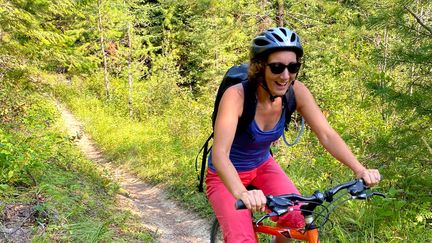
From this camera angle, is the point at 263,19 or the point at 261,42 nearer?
the point at 261,42

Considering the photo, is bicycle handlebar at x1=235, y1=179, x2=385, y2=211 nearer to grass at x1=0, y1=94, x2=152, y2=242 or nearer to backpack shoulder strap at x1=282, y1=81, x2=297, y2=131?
backpack shoulder strap at x1=282, y1=81, x2=297, y2=131

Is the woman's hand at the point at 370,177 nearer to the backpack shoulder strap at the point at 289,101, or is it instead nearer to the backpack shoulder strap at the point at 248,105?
the backpack shoulder strap at the point at 289,101

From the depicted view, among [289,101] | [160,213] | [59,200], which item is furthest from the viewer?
[160,213]

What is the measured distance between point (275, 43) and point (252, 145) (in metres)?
0.91

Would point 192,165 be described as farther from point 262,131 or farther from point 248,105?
point 248,105

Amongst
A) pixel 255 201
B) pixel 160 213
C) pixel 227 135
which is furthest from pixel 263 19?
pixel 255 201

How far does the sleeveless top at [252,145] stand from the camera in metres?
3.24

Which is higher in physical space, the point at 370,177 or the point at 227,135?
the point at 227,135

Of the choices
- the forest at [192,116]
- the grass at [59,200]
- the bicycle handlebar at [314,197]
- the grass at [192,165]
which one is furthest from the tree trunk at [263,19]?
the bicycle handlebar at [314,197]

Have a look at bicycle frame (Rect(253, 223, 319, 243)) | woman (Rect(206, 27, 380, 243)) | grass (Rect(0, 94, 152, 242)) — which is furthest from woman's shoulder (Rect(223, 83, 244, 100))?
grass (Rect(0, 94, 152, 242))

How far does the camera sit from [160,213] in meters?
7.88

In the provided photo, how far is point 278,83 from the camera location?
3053mm

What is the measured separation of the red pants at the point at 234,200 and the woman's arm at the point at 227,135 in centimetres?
47

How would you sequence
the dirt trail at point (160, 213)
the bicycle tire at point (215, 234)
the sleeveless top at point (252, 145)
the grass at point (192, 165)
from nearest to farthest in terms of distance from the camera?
1. the sleeveless top at point (252, 145)
2. the bicycle tire at point (215, 234)
3. the grass at point (192, 165)
4. the dirt trail at point (160, 213)
